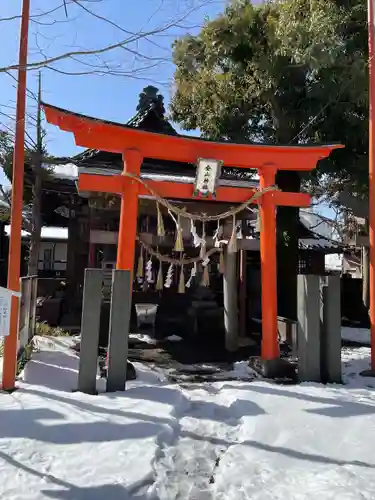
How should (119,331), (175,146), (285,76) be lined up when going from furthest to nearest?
(285,76) → (175,146) → (119,331)

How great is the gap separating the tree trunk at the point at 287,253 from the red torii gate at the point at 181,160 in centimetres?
512

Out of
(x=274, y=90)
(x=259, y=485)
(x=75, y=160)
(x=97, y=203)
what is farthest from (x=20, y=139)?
(x=274, y=90)

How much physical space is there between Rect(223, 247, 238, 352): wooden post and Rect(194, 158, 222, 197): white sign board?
2.93 meters

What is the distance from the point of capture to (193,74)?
44.8ft

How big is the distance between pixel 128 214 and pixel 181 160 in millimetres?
1389

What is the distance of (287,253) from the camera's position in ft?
40.5

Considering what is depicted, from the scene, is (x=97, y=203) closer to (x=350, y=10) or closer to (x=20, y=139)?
(x=20, y=139)

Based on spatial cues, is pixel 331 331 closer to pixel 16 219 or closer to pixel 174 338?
pixel 16 219

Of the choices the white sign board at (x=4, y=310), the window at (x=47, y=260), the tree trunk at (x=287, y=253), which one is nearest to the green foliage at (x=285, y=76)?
the tree trunk at (x=287, y=253)

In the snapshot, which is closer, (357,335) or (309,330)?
(309,330)

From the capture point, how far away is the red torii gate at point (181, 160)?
626cm

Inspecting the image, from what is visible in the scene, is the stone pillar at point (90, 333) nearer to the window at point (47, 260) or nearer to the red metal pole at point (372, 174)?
the red metal pole at point (372, 174)

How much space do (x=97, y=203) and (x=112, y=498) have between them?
741cm

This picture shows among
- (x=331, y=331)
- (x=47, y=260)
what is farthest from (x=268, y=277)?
(x=47, y=260)
